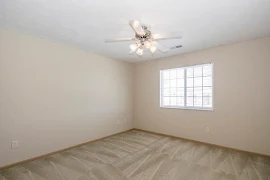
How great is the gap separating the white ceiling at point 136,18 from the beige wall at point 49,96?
1.38 feet

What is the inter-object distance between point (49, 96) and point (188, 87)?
11.2 feet

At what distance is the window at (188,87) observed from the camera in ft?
11.7

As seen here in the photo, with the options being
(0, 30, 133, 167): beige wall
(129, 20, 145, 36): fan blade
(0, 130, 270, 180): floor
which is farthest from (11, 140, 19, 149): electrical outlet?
(129, 20, 145, 36): fan blade

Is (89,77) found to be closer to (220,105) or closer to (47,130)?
(47,130)

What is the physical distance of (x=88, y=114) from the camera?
364 centimetres

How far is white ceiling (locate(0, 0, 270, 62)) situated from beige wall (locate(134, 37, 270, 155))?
400 mm

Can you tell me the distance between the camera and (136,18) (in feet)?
6.85

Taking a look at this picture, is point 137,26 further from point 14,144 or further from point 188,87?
point 14,144

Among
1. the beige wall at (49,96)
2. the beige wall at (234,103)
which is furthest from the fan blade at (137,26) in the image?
the beige wall at (234,103)

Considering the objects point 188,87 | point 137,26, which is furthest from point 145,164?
point 188,87

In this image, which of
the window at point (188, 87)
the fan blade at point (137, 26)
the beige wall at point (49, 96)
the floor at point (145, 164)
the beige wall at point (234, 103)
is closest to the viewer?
the fan blade at point (137, 26)

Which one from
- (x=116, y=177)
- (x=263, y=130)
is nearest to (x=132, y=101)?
(x=116, y=177)

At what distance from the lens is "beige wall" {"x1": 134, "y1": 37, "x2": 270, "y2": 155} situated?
2.79m

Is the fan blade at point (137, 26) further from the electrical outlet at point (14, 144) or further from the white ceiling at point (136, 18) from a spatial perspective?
the electrical outlet at point (14, 144)
